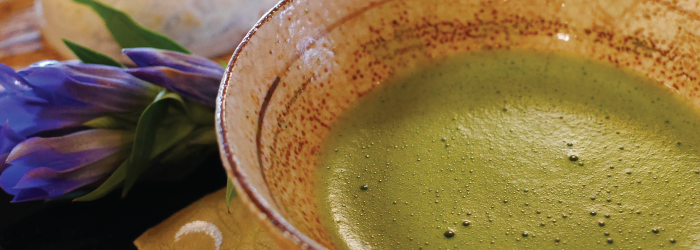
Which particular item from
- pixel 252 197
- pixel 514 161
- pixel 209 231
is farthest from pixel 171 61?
pixel 514 161

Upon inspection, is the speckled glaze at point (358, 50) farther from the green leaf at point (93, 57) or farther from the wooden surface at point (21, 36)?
the wooden surface at point (21, 36)

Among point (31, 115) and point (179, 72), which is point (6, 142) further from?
point (179, 72)

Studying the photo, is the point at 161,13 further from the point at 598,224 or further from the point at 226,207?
the point at 598,224

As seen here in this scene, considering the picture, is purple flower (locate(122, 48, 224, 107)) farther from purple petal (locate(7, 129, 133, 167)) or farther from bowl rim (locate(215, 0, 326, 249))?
bowl rim (locate(215, 0, 326, 249))

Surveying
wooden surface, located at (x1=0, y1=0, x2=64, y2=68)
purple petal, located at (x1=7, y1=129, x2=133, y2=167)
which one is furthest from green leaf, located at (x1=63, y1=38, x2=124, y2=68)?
wooden surface, located at (x1=0, y1=0, x2=64, y2=68)

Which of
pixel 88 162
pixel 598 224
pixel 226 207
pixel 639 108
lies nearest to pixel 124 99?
pixel 88 162

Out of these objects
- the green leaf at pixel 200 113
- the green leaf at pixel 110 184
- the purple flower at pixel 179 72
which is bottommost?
the green leaf at pixel 110 184

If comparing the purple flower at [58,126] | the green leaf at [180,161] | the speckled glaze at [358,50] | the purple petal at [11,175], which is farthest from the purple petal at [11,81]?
the speckled glaze at [358,50]
